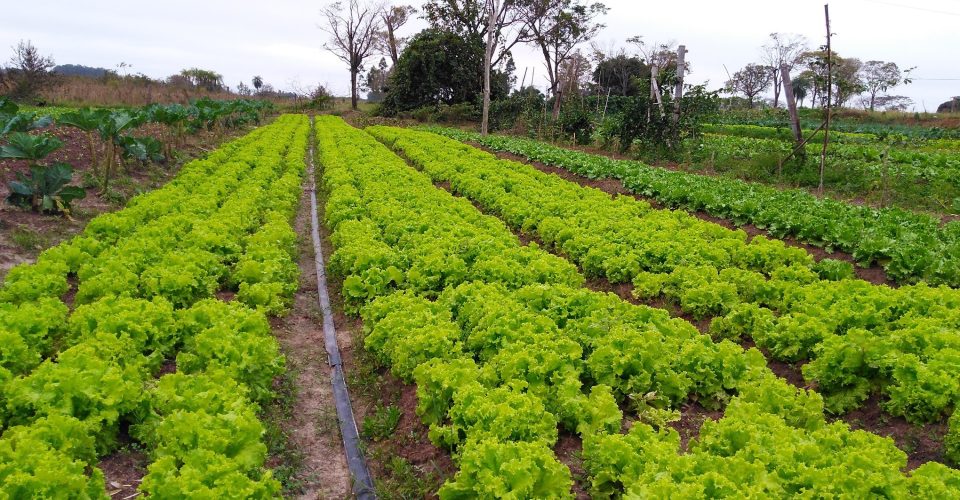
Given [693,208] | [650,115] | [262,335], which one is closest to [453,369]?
[262,335]

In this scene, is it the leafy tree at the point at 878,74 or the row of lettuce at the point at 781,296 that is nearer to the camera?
the row of lettuce at the point at 781,296

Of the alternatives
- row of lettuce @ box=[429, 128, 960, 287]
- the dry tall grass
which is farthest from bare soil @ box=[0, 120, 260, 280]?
the dry tall grass

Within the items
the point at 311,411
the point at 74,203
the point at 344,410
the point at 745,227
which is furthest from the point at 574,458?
the point at 74,203

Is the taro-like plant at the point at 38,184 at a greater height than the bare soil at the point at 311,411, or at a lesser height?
greater

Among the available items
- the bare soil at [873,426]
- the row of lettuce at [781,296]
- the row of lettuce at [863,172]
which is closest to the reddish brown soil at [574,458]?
the bare soil at [873,426]

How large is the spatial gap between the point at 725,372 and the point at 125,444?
17.8 ft

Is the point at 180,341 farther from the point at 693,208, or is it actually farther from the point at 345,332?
the point at 693,208

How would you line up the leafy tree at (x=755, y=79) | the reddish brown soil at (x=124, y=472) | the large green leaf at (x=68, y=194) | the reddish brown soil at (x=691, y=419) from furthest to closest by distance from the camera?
the leafy tree at (x=755, y=79) → the large green leaf at (x=68, y=194) → the reddish brown soil at (x=691, y=419) → the reddish brown soil at (x=124, y=472)

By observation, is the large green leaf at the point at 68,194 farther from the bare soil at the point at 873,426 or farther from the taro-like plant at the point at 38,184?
the bare soil at the point at 873,426

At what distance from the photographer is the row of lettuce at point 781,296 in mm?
5512

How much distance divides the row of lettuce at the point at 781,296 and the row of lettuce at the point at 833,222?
0.87 meters

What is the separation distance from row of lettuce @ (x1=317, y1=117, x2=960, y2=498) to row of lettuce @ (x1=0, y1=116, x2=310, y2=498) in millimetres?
1420

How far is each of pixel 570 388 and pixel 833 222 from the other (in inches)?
284

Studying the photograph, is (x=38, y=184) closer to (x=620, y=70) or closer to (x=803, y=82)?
(x=803, y=82)
